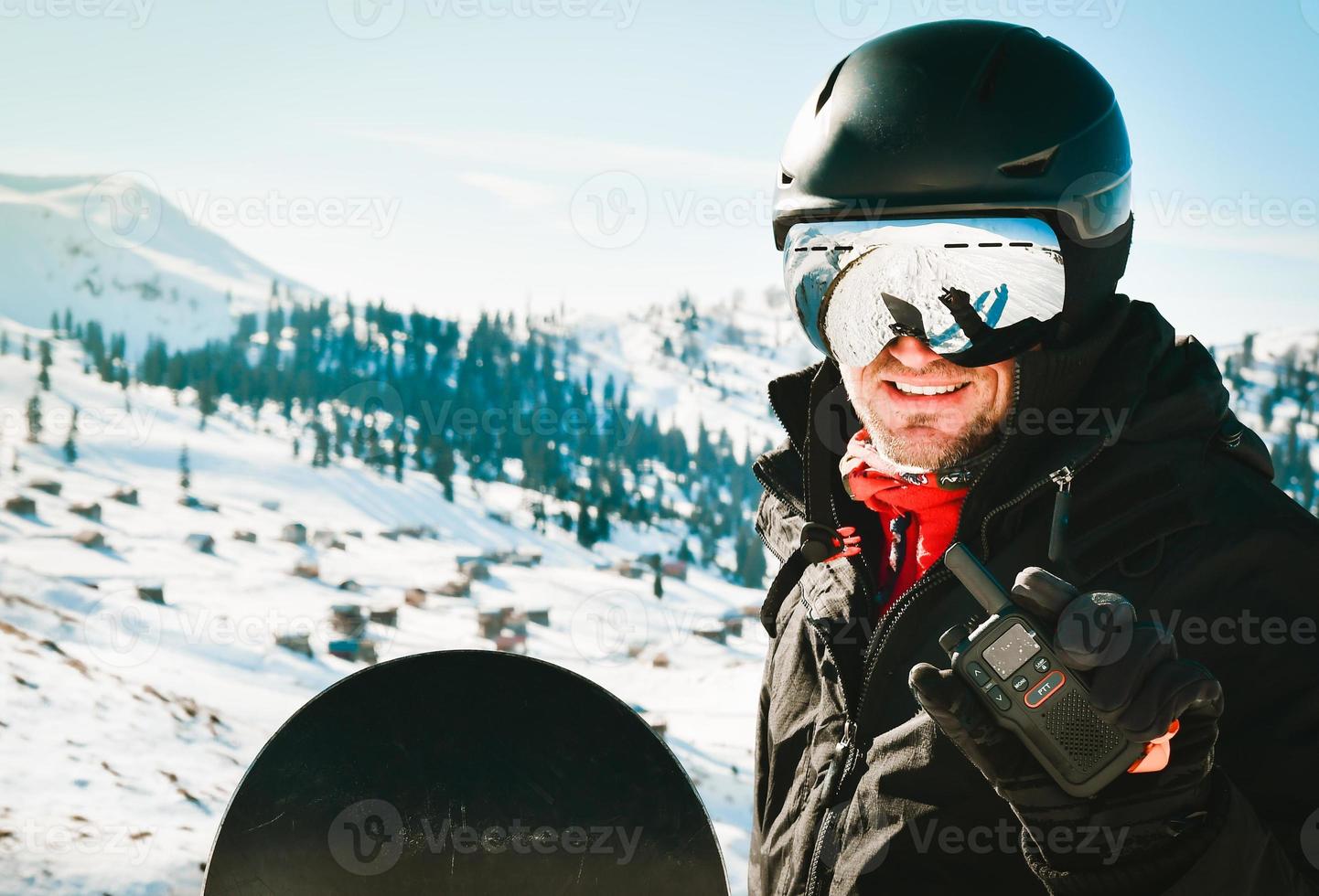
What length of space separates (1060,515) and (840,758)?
1.78 ft

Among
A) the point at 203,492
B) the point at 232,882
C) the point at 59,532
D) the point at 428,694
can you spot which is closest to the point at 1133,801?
the point at 428,694

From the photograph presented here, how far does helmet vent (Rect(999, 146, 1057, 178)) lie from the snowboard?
1157 millimetres

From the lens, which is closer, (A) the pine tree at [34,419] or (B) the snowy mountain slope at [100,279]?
(A) the pine tree at [34,419]

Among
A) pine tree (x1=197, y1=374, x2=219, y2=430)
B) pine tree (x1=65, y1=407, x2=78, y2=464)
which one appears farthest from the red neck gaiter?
pine tree (x1=197, y1=374, x2=219, y2=430)

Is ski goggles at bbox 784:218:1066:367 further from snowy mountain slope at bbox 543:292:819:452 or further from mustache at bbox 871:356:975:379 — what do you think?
snowy mountain slope at bbox 543:292:819:452

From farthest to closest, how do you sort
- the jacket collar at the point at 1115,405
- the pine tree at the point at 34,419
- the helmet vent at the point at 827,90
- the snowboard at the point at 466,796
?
the pine tree at the point at 34,419
the helmet vent at the point at 827,90
the jacket collar at the point at 1115,405
the snowboard at the point at 466,796

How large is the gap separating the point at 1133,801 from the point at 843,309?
3.32 ft

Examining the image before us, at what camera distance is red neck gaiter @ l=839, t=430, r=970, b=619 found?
1821 mm

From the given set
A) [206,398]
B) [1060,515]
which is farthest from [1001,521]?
[206,398]

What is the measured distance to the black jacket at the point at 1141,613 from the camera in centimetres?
135

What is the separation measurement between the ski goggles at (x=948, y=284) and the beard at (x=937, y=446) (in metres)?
0.11

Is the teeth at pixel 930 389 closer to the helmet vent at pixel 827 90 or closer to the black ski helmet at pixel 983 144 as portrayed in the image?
the black ski helmet at pixel 983 144

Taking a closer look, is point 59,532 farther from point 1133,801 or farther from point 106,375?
point 1133,801

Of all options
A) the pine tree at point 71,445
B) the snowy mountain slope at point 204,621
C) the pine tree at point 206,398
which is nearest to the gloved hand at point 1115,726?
the snowy mountain slope at point 204,621
